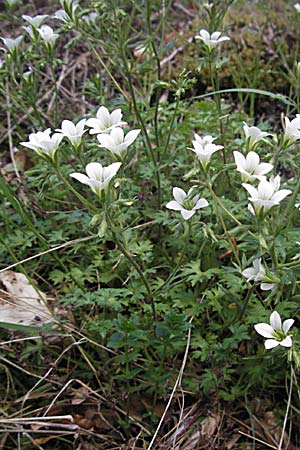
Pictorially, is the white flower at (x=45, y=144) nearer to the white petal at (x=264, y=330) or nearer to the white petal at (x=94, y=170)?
the white petal at (x=94, y=170)

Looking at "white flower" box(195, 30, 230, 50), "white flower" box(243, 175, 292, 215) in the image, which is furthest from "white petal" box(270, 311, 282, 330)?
"white flower" box(195, 30, 230, 50)

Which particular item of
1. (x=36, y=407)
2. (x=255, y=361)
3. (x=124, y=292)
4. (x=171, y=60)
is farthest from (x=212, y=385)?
(x=171, y=60)

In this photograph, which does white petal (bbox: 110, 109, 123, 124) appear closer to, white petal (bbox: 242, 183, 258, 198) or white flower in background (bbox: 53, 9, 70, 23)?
white petal (bbox: 242, 183, 258, 198)

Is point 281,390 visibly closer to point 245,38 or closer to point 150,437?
point 150,437

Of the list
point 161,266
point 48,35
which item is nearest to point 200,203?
point 161,266

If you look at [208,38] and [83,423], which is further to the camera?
[208,38]

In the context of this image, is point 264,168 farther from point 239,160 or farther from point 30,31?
point 30,31
